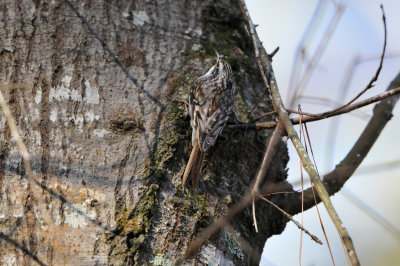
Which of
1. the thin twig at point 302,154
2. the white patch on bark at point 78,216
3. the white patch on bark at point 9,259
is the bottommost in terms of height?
the white patch on bark at point 9,259

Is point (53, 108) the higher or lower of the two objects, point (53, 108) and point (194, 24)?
the lower

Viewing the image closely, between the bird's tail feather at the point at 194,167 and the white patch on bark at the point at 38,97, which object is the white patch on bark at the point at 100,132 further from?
the bird's tail feather at the point at 194,167

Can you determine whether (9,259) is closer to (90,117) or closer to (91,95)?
(90,117)

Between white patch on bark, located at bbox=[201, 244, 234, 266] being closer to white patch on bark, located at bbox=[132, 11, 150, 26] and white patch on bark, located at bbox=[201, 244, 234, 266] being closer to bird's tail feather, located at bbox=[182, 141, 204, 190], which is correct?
bird's tail feather, located at bbox=[182, 141, 204, 190]

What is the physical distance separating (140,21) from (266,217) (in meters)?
1.14

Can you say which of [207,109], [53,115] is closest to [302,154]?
[53,115]

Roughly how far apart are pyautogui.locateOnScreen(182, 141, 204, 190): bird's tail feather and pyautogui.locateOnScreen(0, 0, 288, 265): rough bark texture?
1.2 inches

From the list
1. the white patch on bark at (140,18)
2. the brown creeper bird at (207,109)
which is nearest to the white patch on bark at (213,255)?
the brown creeper bird at (207,109)

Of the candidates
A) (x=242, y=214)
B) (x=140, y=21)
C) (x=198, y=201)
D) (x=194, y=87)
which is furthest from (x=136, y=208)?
(x=140, y=21)

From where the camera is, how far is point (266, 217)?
91.0 inches

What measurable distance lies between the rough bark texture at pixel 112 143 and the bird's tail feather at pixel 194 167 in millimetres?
29

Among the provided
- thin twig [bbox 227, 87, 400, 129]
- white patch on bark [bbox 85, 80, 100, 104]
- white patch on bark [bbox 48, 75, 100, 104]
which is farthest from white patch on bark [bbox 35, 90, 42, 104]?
thin twig [bbox 227, 87, 400, 129]

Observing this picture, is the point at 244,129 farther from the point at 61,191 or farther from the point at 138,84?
the point at 61,191

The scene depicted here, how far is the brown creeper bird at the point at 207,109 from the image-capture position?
199cm
